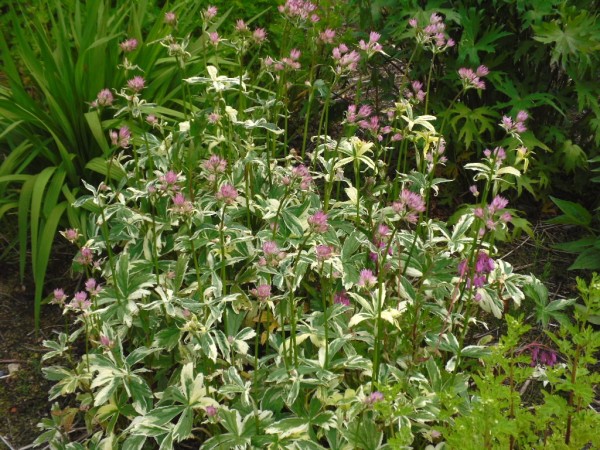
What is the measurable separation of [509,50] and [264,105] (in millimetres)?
1237

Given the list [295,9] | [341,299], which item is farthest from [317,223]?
[295,9]

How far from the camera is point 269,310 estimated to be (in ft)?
6.63

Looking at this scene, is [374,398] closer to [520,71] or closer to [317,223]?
[317,223]

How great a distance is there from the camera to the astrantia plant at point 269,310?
179cm

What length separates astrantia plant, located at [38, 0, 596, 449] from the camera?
1790mm

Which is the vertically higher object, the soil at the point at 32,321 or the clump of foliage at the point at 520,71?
the clump of foliage at the point at 520,71

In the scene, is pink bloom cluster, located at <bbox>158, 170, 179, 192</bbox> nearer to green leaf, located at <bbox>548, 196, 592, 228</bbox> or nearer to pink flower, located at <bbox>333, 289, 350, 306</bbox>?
pink flower, located at <bbox>333, 289, 350, 306</bbox>

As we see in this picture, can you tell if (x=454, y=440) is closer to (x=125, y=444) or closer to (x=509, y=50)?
(x=125, y=444)

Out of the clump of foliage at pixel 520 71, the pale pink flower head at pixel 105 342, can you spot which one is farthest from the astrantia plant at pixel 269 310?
the clump of foliage at pixel 520 71

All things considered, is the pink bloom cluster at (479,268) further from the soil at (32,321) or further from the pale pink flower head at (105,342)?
the pale pink flower head at (105,342)

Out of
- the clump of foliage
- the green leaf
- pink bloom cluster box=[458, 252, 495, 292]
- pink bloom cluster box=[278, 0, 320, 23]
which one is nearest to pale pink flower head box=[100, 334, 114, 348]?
pink bloom cluster box=[458, 252, 495, 292]

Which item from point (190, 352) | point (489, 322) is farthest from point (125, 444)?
point (489, 322)

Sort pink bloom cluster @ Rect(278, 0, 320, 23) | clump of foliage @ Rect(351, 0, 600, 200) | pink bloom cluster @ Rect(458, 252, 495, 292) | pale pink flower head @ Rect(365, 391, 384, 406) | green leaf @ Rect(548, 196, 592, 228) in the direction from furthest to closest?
green leaf @ Rect(548, 196, 592, 228)
clump of foliage @ Rect(351, 0, 600, 200)
pink bloom cluster @ Rect(278, 0, 320, 23)
pink bloom cluster @ Rect(458, 252, 495, 292)
pale pink flower head @ Rect(365, 391, 384, 406)

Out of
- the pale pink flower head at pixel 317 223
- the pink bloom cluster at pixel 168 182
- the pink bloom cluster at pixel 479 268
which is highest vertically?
the pale pink flower head at pixel 317 223
